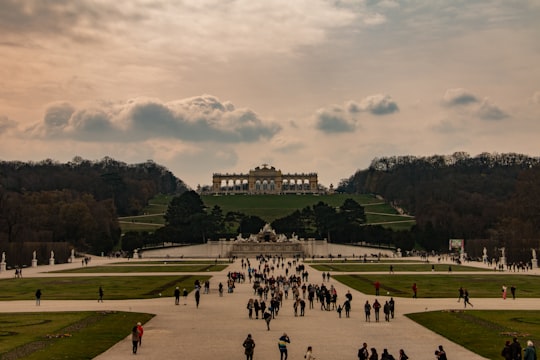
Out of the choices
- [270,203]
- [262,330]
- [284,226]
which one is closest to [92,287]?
[262,330]

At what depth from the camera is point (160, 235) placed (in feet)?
374

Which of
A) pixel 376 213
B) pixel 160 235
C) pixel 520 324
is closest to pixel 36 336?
pixel 520 324

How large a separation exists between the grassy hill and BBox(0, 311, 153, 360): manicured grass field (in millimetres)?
98632

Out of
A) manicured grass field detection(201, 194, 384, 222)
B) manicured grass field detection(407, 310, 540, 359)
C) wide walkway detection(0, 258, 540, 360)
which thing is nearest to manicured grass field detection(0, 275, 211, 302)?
wide walkway detection(0, 258, 540, 360)

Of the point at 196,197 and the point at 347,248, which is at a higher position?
the point at 196,197

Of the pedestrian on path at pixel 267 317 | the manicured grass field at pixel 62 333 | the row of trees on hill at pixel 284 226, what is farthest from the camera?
the row of trees on hill at pixel 284 226

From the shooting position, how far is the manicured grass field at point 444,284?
43250 millimetres

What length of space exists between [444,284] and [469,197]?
82163 mm

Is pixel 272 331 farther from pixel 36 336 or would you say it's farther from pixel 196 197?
pixel 196 197

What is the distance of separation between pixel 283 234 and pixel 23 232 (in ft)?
151

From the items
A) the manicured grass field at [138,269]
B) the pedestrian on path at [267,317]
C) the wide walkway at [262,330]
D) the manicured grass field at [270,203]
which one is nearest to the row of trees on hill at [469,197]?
the manicured grass field at [270,203]

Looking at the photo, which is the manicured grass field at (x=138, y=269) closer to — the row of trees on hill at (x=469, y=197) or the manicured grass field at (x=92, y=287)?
the manicured grass field at (x=92, y=287)

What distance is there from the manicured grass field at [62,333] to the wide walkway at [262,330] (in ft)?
2.40

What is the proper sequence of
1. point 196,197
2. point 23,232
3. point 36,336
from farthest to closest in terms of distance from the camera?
point 196,197 → point 23,232 → point 36,336
